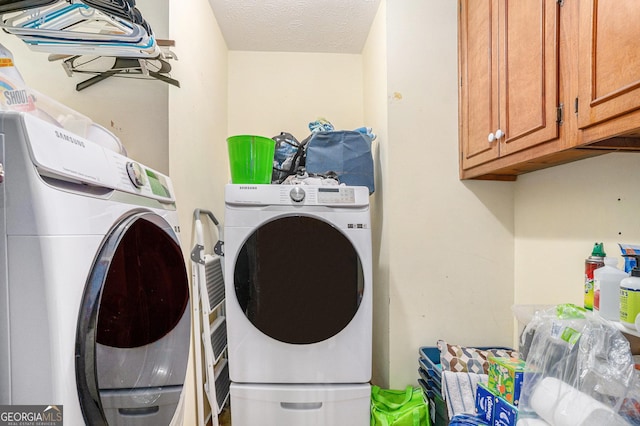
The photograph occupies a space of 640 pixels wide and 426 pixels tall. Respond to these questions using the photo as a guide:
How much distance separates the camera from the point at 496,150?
1.48 m

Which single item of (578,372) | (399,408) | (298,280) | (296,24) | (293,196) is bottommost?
(399,408)

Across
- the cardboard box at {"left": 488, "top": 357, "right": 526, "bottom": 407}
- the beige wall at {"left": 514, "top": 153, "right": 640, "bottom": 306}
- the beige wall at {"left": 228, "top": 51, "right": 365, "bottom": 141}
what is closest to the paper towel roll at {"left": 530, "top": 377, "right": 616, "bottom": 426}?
the cardboard box at {"left": 488, "top": 357, "right": 526, "bottom": 407}

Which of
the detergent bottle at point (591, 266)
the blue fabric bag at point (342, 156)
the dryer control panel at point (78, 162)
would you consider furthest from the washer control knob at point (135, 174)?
the detergent bottle at point (591, 266)

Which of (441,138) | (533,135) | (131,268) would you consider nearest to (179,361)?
(131,268)

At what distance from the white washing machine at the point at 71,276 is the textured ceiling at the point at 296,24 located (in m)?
1.61

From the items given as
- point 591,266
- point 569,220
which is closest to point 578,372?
point 591,266

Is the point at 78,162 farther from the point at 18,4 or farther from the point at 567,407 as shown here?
the point at 567,407

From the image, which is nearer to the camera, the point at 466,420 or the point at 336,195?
the point at 466,420

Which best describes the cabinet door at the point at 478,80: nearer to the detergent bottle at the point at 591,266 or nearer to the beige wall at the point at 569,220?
the beige wall at the point at 569,220

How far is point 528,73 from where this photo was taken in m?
1.28

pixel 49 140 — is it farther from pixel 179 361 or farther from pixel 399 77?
pixel 399 77

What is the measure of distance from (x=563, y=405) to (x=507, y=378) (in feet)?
0.90

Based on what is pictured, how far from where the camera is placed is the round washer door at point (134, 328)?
0.63 meters

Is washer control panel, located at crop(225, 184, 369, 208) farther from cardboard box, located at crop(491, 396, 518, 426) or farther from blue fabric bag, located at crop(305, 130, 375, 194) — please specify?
cardboard box, located at crop(491, 396, 518, 426)
